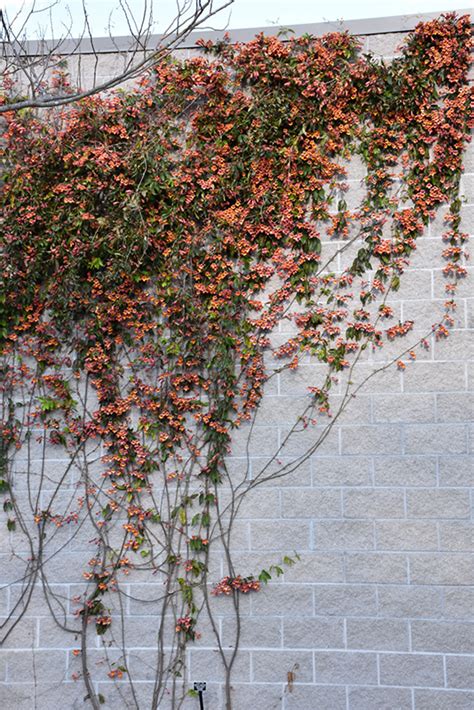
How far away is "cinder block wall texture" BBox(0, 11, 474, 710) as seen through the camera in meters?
3.86

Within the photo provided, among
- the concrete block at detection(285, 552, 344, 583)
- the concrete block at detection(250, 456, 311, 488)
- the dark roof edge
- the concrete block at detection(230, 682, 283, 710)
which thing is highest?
the dark roof edge

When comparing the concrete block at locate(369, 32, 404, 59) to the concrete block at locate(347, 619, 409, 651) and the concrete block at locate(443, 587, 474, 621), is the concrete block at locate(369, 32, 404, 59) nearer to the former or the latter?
the concrete block at locate(443, 587, 474, 621)

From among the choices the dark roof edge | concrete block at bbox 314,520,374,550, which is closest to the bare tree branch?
the dark roof edge

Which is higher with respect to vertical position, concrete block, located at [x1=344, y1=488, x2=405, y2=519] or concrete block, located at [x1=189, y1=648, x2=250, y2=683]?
concrete block, located at [x1=344, y1=488, x2=405, y2=519]

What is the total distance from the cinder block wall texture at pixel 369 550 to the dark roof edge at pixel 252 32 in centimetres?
4

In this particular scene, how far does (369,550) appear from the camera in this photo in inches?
155

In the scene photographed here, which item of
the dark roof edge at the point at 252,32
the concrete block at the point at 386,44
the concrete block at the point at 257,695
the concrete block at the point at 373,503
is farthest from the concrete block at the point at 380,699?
the dark roof edge at the point at 252,32

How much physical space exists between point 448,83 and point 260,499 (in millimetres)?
2188

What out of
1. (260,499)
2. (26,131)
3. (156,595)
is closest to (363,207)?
(260,499)

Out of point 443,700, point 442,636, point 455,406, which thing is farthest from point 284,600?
point 455,406

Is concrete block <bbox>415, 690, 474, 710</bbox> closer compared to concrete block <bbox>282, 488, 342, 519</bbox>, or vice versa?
concrete block <bbox>415, 690, 474, 710</bbox>

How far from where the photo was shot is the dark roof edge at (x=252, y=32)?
13.4 ft

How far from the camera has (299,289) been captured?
4.07 m

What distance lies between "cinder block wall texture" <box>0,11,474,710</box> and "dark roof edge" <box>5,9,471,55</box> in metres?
0.04
